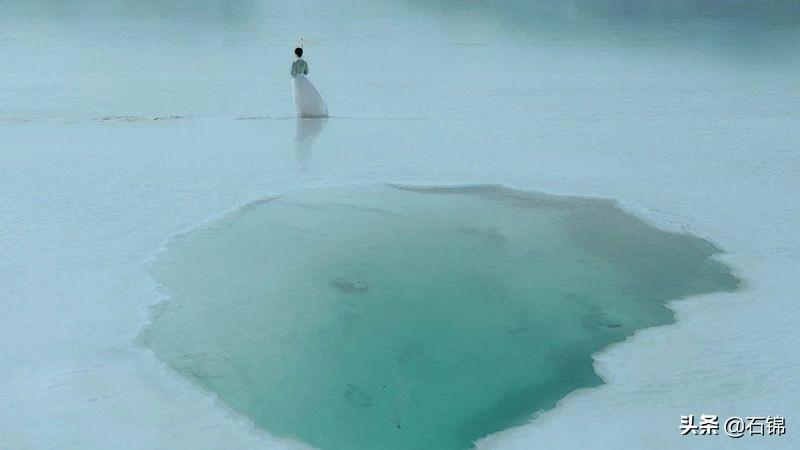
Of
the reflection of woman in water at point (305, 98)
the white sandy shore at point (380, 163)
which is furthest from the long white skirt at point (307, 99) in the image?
the white sandy shore at point (380, 163)

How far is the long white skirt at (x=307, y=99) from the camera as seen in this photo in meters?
7.75

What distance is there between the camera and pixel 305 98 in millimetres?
7766

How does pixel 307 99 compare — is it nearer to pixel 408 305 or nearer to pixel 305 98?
pixel 305 98

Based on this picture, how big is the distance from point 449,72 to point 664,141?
13.0ft

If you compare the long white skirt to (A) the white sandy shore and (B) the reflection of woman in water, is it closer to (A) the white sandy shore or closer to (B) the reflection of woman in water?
(B) the reflection of woman in water

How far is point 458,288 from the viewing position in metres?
4.20

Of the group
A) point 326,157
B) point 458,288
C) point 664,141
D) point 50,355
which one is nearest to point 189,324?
point 50,355

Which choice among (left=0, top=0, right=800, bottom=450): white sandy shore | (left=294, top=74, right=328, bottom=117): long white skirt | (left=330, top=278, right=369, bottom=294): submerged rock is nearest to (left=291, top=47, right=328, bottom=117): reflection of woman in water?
(left=294, top=74, right=328, bottom=117): long white skirt

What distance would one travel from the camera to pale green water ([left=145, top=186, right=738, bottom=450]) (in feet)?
10.6

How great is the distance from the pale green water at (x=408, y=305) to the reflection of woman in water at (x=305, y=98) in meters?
2.48

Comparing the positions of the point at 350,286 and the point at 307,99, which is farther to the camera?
the point at 307,99

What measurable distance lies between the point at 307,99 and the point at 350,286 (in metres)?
3.94

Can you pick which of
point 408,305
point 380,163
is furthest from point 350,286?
point 380,163

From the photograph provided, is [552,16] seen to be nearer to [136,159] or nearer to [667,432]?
[136,159]
